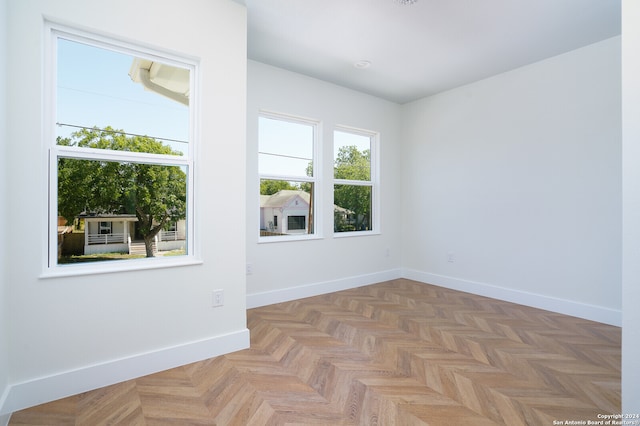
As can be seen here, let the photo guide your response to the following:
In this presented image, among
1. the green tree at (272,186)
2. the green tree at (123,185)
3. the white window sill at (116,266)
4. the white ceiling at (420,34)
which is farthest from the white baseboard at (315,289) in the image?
the white ceiling at (420,34)

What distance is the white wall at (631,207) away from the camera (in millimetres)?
1315

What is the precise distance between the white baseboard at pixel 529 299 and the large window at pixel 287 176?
1.91 metres

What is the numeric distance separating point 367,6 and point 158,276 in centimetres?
259

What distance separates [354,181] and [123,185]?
3.02m

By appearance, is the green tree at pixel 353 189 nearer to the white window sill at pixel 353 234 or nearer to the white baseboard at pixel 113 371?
the white window sill at pixel 353 234

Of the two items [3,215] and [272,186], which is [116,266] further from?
[272,186]

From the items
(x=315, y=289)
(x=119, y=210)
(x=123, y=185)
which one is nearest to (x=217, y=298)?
(x=119, y=210)

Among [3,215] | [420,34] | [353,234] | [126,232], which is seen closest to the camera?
[3,215]

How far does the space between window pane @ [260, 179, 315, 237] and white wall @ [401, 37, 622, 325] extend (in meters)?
1.76

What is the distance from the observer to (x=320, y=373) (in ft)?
7.20

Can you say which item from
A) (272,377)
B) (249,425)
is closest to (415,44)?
(272,377)

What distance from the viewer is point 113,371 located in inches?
80.4

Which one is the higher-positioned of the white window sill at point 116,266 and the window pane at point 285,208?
the window pane at point 285,208

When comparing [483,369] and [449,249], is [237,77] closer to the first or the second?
[483,369]
